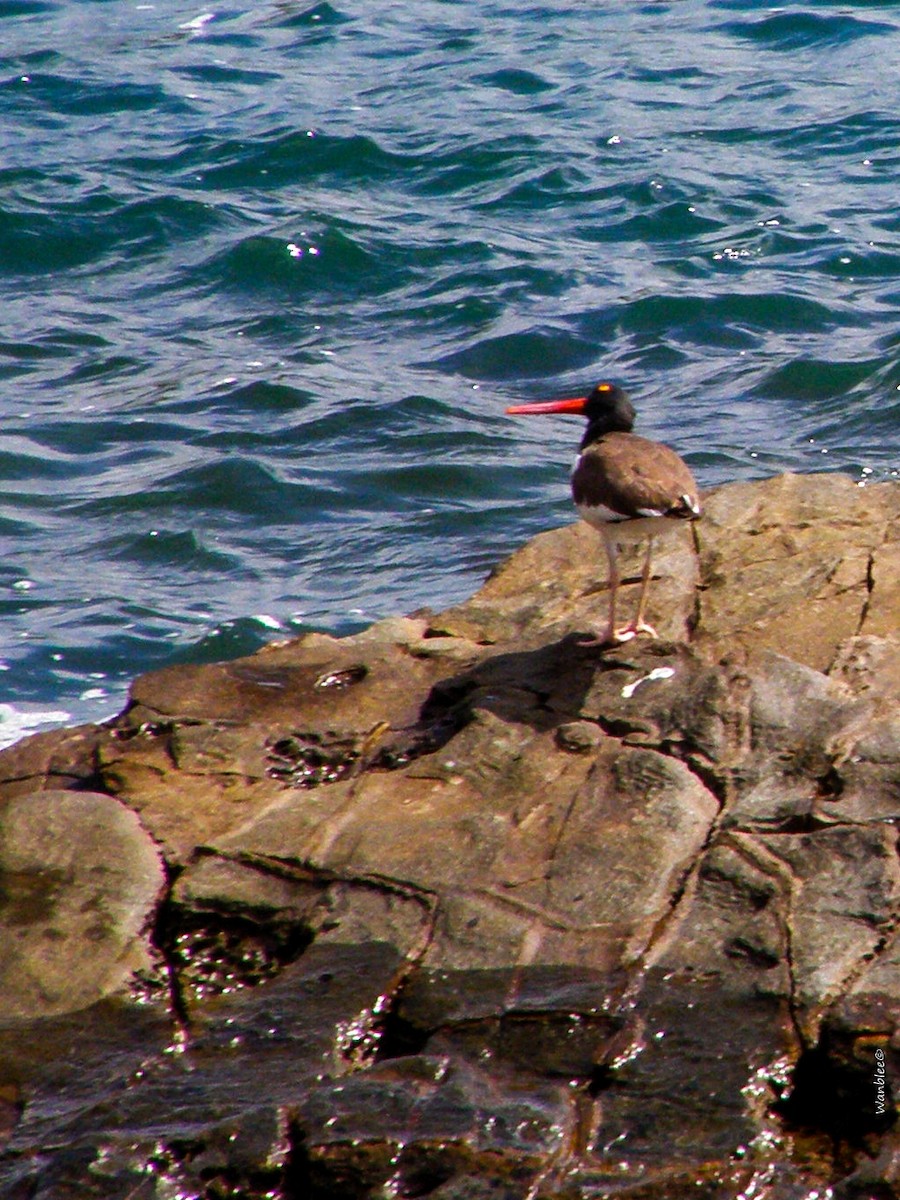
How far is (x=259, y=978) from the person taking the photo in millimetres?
4754

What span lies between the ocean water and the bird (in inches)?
113

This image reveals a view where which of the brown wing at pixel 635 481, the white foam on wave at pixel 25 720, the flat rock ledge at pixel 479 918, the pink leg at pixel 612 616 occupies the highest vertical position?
the brown wing at pixel 635 481

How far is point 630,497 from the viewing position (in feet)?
19.5

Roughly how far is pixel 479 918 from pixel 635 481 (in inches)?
79.4

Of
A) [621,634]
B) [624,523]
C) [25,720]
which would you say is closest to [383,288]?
[25,720]

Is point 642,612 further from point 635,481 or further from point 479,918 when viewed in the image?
point 479,918

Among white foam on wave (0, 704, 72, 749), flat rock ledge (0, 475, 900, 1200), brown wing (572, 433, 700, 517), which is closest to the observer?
flat rock ledge (0, 475, 900, 1200)

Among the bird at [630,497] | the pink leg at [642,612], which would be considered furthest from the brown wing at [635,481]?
the pink leg at [642,612]

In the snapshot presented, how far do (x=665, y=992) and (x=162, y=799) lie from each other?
1.96m

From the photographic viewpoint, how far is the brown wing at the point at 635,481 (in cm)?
593

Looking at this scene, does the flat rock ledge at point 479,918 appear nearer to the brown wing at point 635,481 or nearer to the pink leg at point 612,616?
the pink leg at point 612,616

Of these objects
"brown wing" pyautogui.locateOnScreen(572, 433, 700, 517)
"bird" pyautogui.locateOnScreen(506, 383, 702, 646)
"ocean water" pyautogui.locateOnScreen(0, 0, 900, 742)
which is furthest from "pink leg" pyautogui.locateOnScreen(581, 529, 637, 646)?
"ocean water" pyautogui.locateOnScreen(0, 0, 900, 742)

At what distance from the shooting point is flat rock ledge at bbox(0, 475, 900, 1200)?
3.89 meters

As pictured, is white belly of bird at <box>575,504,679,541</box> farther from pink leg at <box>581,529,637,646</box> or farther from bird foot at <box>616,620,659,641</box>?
bird foot at <box>616,620,659,641</box>
